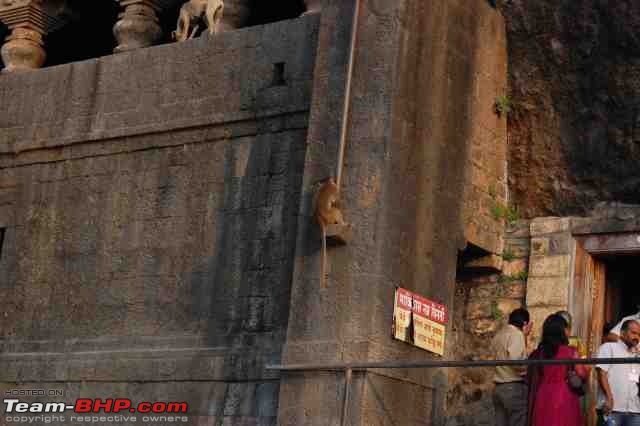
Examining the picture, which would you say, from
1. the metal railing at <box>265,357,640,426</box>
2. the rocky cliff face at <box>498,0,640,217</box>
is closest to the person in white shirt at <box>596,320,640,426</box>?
the metal railing at <box>265,357,640,426</box>

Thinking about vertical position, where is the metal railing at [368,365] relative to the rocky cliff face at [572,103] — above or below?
below

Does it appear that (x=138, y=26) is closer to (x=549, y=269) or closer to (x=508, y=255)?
(x=508, y=255)

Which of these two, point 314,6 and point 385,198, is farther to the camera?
point 314,6

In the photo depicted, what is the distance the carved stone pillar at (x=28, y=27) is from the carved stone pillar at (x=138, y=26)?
1115 mm

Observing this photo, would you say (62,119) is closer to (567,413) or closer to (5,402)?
(5,402)

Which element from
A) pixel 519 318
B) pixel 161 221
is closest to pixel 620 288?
pixel 519 318

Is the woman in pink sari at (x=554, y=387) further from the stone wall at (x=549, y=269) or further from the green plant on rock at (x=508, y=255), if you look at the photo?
the green plant on rock at (x=508, y=255)

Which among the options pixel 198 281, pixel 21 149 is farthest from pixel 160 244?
pixel 21 149

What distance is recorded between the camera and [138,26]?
13805 mm

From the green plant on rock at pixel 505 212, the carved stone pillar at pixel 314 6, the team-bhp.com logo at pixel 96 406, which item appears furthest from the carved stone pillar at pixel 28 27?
the green plant on rock at pixel 505 212

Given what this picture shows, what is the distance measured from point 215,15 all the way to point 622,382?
215 inches

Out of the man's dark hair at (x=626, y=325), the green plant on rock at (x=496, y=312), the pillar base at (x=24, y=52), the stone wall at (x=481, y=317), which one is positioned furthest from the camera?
the pillar base at (x=24, y=52)

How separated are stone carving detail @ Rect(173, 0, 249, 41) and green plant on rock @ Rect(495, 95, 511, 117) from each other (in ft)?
9.17

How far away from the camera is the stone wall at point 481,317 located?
11492 millimetres
